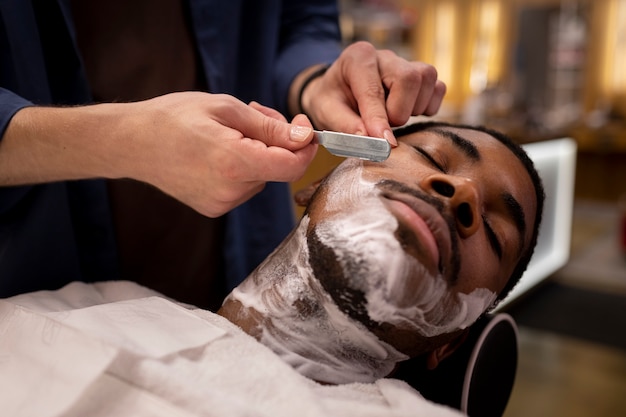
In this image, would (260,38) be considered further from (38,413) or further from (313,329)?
(38,413)

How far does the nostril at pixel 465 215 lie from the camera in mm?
869

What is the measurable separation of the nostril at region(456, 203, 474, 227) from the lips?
6 cm

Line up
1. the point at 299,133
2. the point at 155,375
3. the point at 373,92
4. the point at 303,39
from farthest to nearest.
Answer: the point at 303,39 → the point at 373,92 → the point at 299,133 → the point at 155,375

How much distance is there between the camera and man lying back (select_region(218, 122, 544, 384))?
79cm

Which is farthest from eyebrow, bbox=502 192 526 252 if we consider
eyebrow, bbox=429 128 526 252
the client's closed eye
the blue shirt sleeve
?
the blue shirt sleeve

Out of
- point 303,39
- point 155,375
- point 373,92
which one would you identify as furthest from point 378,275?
point 303,39

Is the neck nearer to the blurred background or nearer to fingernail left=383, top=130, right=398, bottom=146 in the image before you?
fingernail left=383, top=130, right=398, bottom=146

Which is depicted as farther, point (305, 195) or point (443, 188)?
point (305, 195)

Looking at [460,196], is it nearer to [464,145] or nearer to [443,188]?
[443,188]

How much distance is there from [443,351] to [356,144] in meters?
0.42

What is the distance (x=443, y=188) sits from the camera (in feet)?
2.89

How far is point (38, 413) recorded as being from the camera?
0.71 metres

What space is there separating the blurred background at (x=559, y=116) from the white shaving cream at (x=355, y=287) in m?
0.31

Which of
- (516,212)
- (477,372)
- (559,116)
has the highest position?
(516,212)
